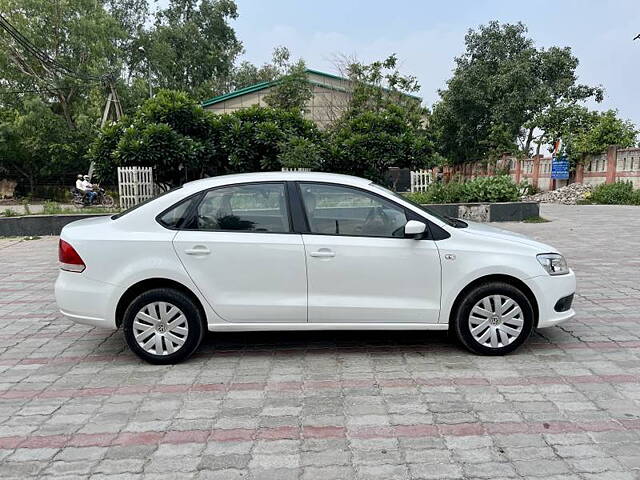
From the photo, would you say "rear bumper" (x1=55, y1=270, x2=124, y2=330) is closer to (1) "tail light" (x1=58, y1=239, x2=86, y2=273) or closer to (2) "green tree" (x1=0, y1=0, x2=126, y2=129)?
(1) "tail light" (x1=58, y1=239, x2=86, y2=273)

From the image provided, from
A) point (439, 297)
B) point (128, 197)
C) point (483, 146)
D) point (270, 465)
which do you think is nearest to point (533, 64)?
point (483, 146)

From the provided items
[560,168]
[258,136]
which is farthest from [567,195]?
[258,136]

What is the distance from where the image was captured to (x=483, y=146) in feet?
104

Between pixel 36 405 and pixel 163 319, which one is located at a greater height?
pixel 163 319

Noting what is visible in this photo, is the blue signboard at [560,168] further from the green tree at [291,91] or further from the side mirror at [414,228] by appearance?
the side mirror at [414,228]

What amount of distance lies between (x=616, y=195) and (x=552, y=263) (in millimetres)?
19495

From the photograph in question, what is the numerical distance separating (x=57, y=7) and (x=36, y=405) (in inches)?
1130

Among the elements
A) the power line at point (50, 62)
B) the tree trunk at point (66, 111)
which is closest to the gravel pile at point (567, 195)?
the power line at point (50, 62)

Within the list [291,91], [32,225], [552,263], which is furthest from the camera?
[291,91]

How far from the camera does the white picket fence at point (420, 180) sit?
52.2 ft

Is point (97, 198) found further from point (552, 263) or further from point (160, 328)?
point (552, 263)

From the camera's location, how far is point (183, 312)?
167 inches

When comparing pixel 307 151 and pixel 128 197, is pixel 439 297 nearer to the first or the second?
pixel 307 151

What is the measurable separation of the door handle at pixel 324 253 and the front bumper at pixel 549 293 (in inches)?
65.1
